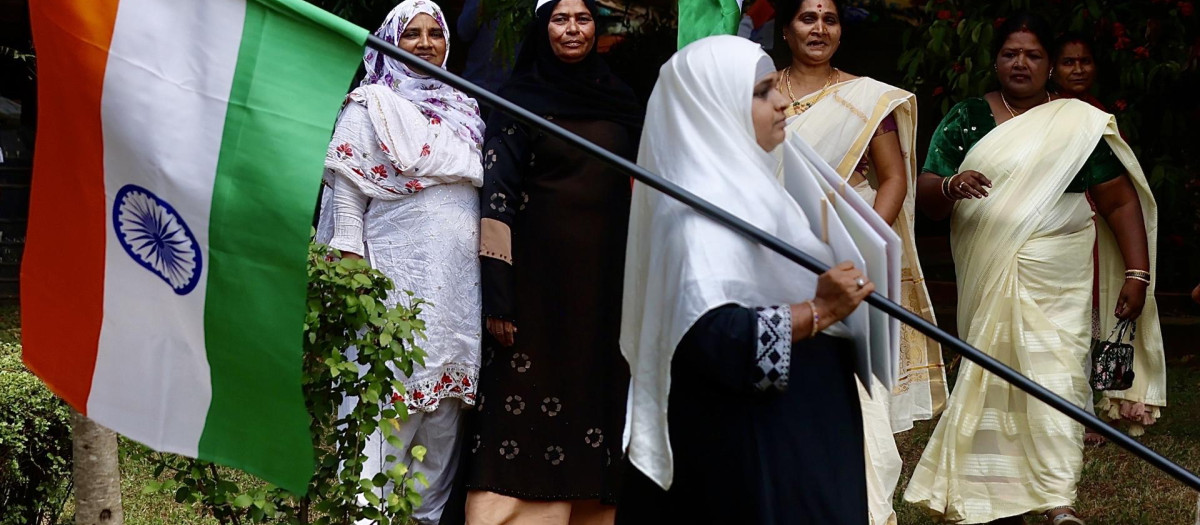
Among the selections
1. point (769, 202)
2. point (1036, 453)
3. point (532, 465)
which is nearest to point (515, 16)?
point (532, 465)

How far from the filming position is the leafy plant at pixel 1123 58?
7500mm

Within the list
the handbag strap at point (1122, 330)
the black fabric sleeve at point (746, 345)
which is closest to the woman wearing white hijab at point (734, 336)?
the black fabric sleeve at point (746, 345)

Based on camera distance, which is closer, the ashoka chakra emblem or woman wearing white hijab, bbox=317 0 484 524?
the ashoka chakra emblem

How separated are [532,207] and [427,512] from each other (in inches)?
41.9

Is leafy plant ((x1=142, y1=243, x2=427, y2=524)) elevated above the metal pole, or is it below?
below

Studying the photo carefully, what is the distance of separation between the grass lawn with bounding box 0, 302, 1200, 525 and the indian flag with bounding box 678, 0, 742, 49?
1956 mm

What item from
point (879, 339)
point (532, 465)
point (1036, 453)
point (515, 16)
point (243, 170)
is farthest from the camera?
point (515, 16)

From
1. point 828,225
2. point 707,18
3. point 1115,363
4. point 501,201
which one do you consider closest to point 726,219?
point 828,225

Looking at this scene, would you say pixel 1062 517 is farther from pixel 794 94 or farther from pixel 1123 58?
pixel 1123 58

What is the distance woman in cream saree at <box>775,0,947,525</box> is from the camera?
516 centimetres

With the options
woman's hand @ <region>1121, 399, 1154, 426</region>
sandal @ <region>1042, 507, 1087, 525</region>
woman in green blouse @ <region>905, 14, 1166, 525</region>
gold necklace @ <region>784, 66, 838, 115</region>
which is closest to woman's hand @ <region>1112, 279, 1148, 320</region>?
woman in green blouse @ <region>905, 14, 1166, 525</region>

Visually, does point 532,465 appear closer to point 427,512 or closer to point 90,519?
point 427,512

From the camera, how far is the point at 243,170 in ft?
10.5

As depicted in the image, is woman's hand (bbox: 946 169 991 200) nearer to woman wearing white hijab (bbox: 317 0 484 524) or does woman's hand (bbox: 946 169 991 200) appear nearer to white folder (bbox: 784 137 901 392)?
woman wearing white hijab (bbox: 317 0 484 524)
